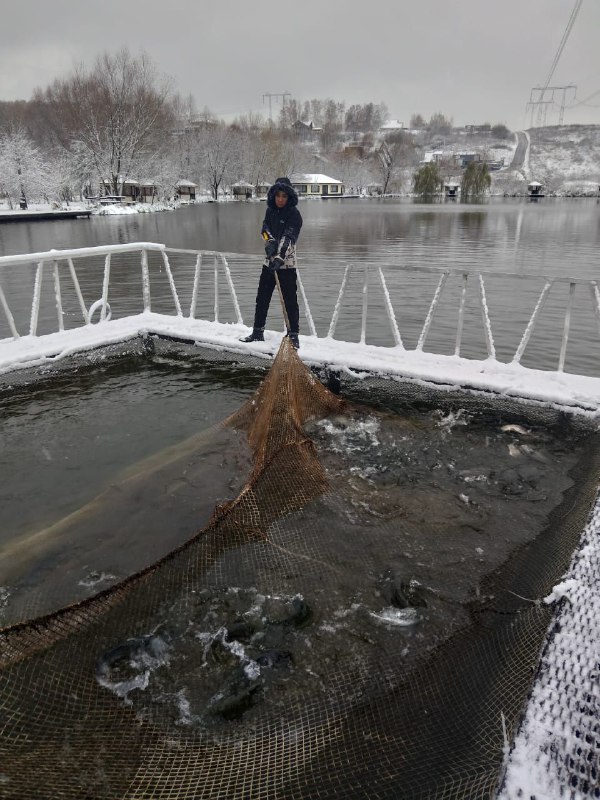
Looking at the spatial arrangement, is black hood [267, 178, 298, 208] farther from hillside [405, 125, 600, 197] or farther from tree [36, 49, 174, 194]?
hillside [405, 125, 600, 197]

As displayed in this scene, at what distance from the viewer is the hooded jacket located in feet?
22.3

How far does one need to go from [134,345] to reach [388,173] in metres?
126

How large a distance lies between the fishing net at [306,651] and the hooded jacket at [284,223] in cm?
346

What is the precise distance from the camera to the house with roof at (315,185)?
10962 cm

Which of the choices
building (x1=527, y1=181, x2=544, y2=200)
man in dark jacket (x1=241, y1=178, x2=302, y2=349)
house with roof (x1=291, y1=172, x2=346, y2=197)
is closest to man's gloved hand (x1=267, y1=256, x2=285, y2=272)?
man in dark jacket (x1=241, y1=178, x2=302, y2=349)

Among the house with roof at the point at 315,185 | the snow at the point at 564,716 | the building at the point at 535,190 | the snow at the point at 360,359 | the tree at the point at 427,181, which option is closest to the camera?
the snow at the point at 564,716

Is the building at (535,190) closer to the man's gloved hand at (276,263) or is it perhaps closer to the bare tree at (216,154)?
the bare tree at (216,154)

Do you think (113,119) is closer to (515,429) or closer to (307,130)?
(515,429)

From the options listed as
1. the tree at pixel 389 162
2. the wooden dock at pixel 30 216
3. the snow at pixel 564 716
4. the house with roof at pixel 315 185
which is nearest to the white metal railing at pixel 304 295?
the snow at pixel 564 716

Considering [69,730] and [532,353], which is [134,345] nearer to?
[69,730]

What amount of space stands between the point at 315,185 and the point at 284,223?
11290cm

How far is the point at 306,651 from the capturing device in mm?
2641

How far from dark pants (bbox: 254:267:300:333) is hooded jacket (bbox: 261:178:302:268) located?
17cm

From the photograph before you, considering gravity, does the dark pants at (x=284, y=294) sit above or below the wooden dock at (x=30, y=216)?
below
